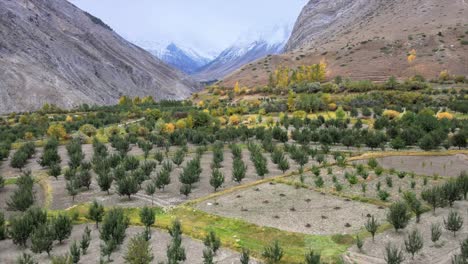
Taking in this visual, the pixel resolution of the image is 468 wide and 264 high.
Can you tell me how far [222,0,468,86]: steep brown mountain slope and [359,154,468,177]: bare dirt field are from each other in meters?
56.0

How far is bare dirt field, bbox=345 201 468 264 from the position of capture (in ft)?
Answer: 45.9

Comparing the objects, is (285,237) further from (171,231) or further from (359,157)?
(359,157)

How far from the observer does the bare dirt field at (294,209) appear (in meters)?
17.5

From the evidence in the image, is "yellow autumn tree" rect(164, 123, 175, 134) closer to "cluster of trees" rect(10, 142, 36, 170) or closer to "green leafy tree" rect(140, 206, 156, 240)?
"cluster of trees" rect(10, 142, 36, 170)

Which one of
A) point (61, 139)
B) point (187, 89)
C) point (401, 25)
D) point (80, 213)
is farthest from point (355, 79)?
point (187, 89)

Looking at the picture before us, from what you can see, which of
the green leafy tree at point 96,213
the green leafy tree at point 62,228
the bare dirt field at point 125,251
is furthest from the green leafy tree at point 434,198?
the green leafy tree at point 62,228

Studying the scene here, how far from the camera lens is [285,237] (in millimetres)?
16375

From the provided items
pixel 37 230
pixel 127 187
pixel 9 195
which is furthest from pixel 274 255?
pixel 9 195

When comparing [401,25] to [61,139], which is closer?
[61,139]

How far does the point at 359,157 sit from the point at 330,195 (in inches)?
289

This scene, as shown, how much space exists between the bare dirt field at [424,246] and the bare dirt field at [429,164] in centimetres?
743

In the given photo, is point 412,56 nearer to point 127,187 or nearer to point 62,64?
point 127,187

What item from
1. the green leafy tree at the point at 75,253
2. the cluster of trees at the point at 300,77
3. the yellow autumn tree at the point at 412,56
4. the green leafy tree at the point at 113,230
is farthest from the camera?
the cluster of trees at the point at 300,77

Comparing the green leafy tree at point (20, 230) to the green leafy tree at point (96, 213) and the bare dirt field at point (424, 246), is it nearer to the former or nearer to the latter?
the green leafy tree at point (96, 213)
